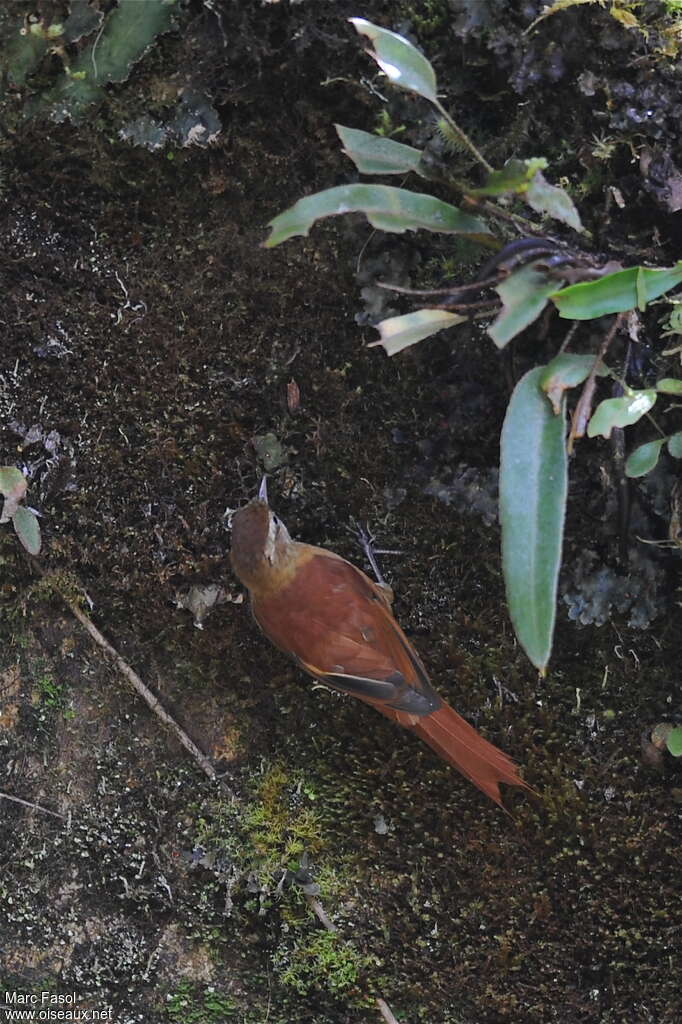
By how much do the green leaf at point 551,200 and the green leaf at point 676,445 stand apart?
0.48m

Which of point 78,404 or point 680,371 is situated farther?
point 78,404

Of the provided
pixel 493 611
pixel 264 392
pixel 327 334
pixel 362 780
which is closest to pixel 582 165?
pixel 327 334

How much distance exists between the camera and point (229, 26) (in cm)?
196

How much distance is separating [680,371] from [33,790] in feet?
5.83

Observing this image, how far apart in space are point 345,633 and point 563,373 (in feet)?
2.69

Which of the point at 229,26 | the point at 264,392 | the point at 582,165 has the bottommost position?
the point at 264,392

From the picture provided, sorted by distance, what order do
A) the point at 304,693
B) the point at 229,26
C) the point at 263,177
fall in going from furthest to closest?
the point at 304,693
the point at 263,177
the point at 229,26

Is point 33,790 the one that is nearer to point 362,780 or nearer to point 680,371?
point 362,780

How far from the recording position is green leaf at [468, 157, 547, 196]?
5.61 ft

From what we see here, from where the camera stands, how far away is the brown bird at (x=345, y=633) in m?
2.14

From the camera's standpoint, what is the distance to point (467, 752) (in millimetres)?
2141

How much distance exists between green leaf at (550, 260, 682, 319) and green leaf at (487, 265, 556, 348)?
40 mm

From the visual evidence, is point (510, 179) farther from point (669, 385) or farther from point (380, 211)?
point (669, 385)

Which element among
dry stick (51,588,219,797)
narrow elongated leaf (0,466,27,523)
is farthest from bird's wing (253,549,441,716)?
narrow elongated leaf (0,466,27,523)
